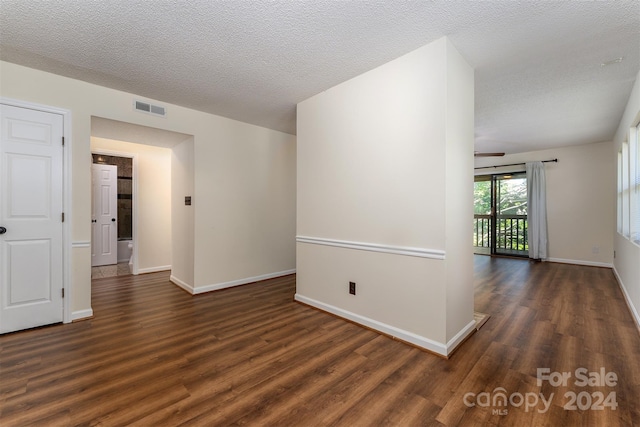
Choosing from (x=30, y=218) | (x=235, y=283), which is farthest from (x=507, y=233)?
(x=30, y=218)

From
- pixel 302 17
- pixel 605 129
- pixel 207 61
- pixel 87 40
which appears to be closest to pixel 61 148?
pixel 87 40

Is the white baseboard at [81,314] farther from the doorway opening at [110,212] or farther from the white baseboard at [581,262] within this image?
the white baseboard at [581,262]

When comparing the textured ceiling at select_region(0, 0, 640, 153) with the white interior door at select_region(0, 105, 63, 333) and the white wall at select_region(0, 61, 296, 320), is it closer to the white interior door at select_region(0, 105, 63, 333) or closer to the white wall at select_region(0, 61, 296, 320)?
the white wall at select_region(0, 61, 296, 320)

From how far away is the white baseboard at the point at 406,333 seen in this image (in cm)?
212

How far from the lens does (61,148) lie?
2.74 metres

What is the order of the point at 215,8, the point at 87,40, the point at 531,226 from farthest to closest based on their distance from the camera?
the point at 531,226
the point at 87,40
the point at 215,8

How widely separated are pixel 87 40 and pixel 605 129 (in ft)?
22.2

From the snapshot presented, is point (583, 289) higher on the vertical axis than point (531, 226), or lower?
lower

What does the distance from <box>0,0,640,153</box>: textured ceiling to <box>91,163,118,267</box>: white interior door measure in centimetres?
312

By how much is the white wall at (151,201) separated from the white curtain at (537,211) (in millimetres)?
7377

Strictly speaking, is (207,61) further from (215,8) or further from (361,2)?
(361,2)

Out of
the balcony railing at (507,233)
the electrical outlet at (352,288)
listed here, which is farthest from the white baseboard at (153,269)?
the balcony railing at (507,233)

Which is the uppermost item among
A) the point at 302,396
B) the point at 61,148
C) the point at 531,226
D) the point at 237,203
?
the point at 61,148

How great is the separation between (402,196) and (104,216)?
227 inches
